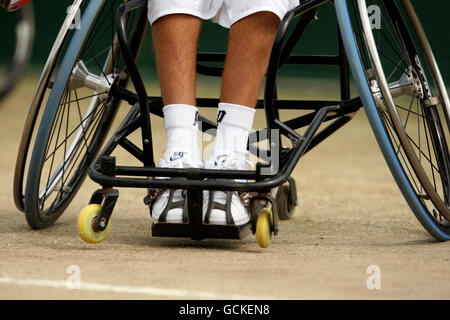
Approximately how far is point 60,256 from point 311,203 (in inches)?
51.8

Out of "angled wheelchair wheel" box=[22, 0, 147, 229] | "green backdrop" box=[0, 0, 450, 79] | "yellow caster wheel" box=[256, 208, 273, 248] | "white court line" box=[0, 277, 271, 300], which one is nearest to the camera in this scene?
"white court line" box=[0, 277, 271, 300]

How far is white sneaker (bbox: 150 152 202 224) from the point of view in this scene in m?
1.99

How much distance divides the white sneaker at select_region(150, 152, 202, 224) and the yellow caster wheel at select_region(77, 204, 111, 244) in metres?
0.13

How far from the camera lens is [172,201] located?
204 centimetres

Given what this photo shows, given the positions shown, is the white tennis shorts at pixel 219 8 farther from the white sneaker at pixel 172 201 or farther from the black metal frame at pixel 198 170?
the white sneaker at pixel 172 201

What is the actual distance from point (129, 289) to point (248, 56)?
2.55 ft

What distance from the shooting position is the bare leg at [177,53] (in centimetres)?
211

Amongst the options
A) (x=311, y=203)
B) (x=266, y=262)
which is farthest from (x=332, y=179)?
(x=266, y=262)

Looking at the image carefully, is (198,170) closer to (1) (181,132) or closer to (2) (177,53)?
(1) (181,132)

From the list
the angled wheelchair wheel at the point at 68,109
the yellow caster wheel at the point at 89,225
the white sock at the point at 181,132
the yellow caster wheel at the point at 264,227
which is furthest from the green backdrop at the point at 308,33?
the yellow caster wheel at the point at 89,225

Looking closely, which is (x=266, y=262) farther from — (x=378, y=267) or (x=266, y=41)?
(x=266, y=41)

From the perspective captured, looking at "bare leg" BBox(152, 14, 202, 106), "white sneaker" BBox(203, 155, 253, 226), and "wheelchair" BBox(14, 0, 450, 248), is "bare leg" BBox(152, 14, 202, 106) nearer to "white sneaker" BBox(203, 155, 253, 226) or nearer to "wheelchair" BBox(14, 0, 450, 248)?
"wheelchair" BBox(14, 0, 450, 248)

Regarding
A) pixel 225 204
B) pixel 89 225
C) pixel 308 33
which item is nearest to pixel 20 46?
pixel 89 225

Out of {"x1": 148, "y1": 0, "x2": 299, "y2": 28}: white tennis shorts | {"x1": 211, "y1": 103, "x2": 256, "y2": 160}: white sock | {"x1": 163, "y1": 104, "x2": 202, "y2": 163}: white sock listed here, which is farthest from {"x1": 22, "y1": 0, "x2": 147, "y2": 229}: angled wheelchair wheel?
{"x1": 211, "y1": 103, "x2": 256, "y2": 160}: white sock
